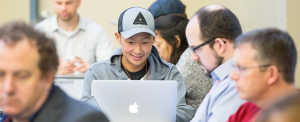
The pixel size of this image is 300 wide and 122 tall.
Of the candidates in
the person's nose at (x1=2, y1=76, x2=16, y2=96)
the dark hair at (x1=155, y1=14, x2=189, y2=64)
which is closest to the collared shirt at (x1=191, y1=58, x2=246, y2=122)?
the person's nose at (x1=2, y1=76, x2=16, y2=96)

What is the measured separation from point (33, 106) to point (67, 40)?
2.47 metres

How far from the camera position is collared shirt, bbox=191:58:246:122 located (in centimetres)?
137

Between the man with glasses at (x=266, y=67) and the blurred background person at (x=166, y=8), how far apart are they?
1829mm

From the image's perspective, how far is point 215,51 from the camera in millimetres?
1594

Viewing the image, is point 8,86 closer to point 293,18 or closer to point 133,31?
point 133,31

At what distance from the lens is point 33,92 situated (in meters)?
0.90

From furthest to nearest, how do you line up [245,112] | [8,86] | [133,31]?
1. [133,31]
2. [245,112]
3. [8,86]

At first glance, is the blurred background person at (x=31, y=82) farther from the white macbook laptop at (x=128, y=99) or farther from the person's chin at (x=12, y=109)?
the white macbook laptop at (x=128, y=99)

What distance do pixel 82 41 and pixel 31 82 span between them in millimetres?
2459

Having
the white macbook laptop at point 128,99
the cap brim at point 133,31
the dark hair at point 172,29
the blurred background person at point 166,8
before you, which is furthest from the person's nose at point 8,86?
the blurred background person at point 166,8

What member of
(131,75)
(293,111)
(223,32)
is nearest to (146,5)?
(131,75)

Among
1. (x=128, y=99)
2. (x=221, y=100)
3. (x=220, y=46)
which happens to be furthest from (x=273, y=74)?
(x=128, y=99)

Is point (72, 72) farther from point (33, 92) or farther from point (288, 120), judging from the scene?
point (288, 120)

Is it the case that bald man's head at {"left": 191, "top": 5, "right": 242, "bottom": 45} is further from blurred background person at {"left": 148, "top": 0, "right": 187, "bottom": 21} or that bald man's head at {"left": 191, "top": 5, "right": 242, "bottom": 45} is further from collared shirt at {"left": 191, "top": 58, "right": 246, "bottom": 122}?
blurred background person at {"left": 148, "top": 0, "right": 187, "bottom": 21}
